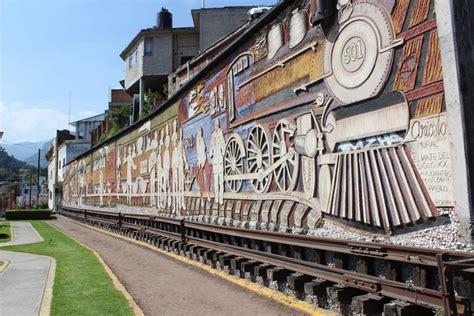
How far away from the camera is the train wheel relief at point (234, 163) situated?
10.3 metres

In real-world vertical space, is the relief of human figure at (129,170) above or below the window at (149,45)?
below

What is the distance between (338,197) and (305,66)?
238cm

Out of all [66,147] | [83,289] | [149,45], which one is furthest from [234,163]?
[66,147]

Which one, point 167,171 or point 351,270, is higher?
point 167,171

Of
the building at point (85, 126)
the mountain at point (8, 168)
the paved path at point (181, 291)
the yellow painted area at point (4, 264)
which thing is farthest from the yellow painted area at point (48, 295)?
the mountain at point (8, 168)

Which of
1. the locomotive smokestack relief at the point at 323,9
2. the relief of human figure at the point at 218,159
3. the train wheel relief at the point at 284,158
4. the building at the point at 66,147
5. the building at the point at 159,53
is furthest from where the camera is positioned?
the building at the point at 66,147

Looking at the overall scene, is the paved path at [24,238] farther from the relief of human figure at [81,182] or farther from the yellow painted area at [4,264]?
the relief of human figure at [81,182]

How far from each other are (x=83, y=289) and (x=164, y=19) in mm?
44300

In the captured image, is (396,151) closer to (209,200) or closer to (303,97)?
(303,97)

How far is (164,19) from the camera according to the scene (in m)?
48.9

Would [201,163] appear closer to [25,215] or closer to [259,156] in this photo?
[259,156]

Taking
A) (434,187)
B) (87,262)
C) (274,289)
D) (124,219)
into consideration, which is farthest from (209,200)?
(124,219)

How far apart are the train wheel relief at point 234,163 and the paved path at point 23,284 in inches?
180

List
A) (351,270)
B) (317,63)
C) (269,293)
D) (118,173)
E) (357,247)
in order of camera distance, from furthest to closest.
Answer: (118,173) < (269,293) < (317,63) < (351,270) < (357,247)
